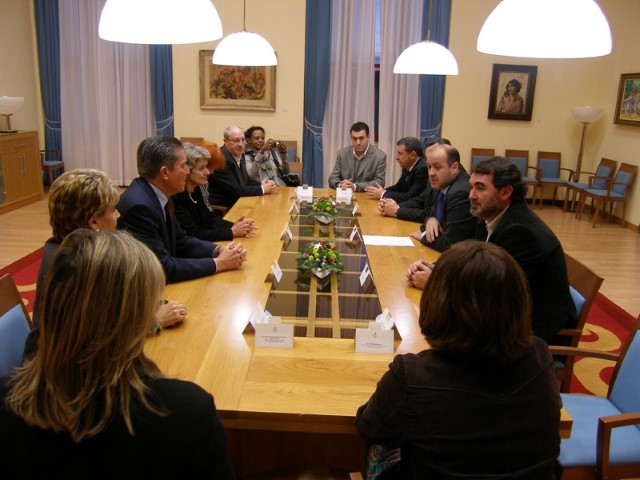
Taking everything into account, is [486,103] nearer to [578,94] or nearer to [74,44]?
[578,94]

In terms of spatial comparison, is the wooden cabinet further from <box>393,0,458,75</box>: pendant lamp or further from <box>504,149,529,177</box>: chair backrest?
<box>504,149,529,177</box>: chair backrest

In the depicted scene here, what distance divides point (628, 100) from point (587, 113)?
580mm

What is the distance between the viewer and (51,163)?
337 inches

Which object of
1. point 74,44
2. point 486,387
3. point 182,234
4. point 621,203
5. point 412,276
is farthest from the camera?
point 74,44

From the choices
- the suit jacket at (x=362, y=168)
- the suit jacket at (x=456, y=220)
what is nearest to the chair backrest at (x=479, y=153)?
the suit jacket at (x=362, y=168)

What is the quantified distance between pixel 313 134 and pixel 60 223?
22.0 ft

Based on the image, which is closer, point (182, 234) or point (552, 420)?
point (552, 420)

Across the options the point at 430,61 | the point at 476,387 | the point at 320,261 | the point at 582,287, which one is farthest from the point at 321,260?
the point at 430,61

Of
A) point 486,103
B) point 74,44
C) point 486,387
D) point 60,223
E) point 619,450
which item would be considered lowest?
point 619,450

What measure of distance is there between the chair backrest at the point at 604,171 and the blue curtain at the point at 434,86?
2.40m

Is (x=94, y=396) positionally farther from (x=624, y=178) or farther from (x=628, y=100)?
(x=628, y=100)

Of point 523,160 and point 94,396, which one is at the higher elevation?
point 94,396

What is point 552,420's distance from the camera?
1332 mm

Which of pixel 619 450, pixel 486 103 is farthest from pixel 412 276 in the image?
pixel 486 103
